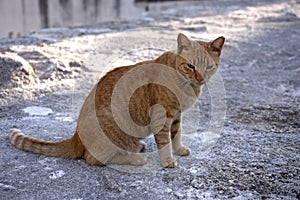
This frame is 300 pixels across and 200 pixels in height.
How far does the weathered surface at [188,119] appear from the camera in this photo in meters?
2.35

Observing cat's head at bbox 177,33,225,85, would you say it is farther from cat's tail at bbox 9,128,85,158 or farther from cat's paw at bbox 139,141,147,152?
cat's tail at bbox 9,128,85,158

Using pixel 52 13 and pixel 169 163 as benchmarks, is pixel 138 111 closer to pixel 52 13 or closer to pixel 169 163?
pixel 169 163

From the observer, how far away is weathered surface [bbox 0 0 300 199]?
7.72 feet

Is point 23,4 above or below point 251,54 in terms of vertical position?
above

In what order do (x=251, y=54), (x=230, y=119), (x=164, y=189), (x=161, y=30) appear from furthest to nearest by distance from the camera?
1. (x=161, y=30)
2. (x=251, y=54)
3. (x=230, y=119)
4. (x=164, y=189)

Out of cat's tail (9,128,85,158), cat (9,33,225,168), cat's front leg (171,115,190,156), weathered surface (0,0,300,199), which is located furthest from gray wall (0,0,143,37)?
cat's front leg (171,115,190,156)

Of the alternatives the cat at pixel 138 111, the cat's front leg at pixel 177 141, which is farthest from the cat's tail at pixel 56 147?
the cat's front leg at pixel 177 141

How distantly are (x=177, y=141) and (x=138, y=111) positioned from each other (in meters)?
0.38

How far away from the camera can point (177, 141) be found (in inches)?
111

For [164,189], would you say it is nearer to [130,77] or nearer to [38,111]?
[130,77]

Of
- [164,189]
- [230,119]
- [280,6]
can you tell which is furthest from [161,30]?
[164,189]

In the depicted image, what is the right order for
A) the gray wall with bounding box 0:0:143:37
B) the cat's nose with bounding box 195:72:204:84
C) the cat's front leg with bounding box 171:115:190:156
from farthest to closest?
the gray wall with bounding box 0:0:143:37
the cat's front leg with bounding box 171:115:190:156
the cat's nose with bounding box 195:72:204:84

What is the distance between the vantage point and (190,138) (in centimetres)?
313

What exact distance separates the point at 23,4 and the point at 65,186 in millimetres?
5015
